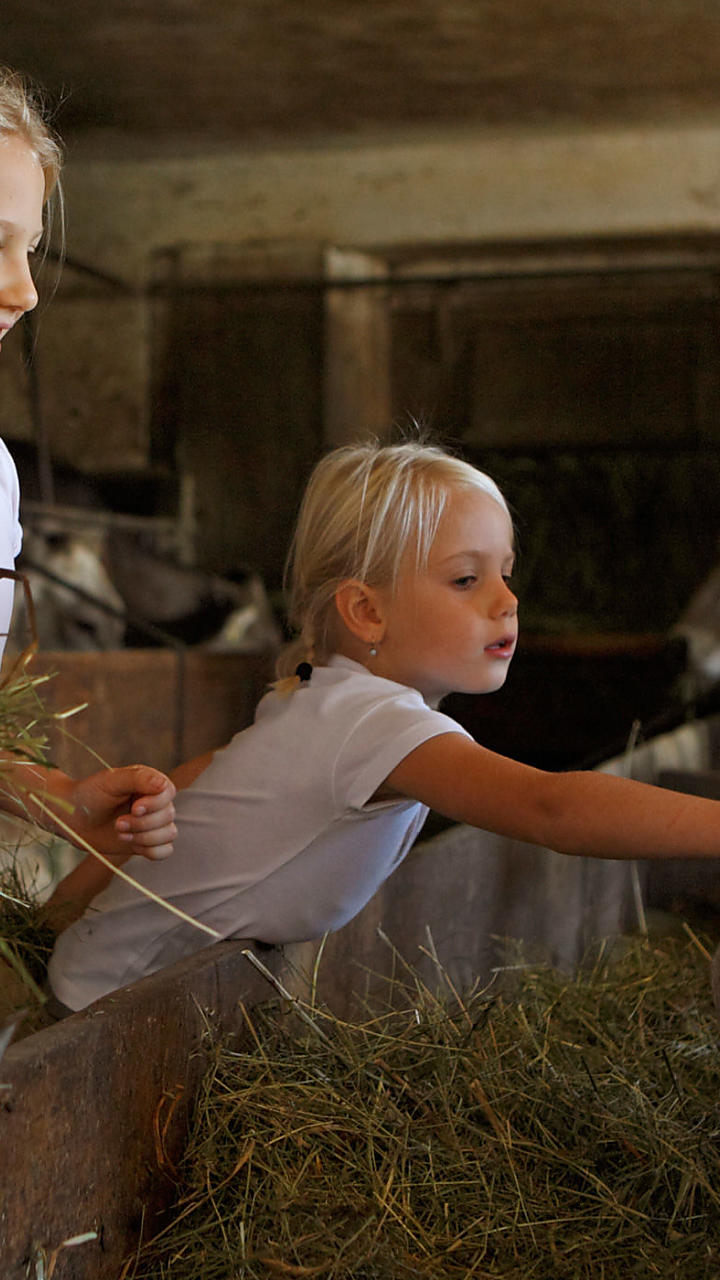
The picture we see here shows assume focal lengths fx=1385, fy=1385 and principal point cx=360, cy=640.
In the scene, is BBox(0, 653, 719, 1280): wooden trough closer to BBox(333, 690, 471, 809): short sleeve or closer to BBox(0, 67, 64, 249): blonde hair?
BBox(333, 690, 471, 809): short sleeve


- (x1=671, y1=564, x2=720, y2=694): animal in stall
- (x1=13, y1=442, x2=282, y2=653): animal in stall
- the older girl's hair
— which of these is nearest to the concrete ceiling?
(x1=13, y1=442, x2=282, y2=653): animal in stall

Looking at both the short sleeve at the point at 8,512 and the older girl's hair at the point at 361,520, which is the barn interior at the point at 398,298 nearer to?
the older girl's hair at the point at 361,520

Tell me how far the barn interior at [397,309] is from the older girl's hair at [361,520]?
457 centimetres

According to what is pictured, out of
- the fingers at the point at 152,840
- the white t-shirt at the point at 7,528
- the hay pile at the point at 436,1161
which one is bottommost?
the hay pile at the point at 436,1161

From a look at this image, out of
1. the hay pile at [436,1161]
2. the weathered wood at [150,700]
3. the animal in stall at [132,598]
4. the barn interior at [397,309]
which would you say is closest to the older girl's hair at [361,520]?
the hay pile at [436,1161]

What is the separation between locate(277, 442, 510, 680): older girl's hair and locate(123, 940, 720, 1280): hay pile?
1.41ft

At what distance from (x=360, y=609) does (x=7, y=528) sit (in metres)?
0.39

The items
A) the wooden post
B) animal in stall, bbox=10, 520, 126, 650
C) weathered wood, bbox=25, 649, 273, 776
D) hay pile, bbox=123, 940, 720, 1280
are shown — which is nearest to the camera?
hay pile, bbox=123, 940, 720, 1280

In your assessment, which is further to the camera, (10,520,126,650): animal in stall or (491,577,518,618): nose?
(10,520,126,650): animal in stall

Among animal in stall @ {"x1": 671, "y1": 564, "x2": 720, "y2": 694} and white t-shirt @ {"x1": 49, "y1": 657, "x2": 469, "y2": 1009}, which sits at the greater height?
white t-shirt @ {"x1": 49, "y1": 657, "x2": 469, "y2": 1009}

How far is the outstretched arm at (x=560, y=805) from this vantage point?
1.08 m

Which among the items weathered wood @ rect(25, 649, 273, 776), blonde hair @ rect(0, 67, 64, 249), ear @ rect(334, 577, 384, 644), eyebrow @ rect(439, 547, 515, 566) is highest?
blonde hair @ rect(0, 67, 64, 249)

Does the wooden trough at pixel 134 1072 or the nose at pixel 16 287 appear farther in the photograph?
the nose at pixel 16 287

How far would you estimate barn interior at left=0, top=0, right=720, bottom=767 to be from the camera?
21.1 feet
